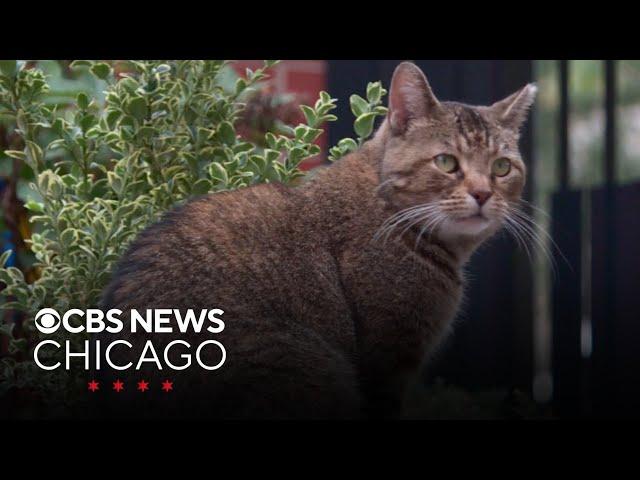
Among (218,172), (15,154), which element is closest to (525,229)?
(218,172)

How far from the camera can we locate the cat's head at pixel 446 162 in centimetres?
171

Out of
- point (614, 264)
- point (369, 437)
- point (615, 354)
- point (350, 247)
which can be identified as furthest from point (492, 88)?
point (369, 437)

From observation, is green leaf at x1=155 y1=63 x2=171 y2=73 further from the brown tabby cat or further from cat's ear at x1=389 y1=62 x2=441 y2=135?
cat's ear at x1=389 y1=62 x2=441 y2=135

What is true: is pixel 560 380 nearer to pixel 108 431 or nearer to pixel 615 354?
pixel 615 354

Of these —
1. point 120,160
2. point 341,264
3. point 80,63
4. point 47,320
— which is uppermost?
point 80,63

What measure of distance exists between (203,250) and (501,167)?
2.21ft

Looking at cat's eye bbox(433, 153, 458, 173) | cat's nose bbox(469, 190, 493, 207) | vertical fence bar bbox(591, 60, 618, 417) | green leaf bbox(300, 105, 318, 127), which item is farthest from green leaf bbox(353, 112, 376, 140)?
vertical fence bar bbox(591, 60, 618, 417)

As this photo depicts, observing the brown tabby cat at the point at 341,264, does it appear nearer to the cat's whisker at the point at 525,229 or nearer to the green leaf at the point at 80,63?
the cat's whisker at the point at 525,229

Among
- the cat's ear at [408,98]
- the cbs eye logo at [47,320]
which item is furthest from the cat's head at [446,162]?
the cbs eye logo at [47,320]

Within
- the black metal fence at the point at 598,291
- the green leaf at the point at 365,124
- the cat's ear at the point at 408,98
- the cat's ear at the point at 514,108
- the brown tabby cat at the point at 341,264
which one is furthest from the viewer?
the black metal fence at the point at 598,291

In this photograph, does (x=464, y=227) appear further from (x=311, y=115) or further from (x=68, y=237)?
(x=68, y=237)

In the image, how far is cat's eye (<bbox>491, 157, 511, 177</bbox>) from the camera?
178 centimetres

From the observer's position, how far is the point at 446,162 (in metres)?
1.74

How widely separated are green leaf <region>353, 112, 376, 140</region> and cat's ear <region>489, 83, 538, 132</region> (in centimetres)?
29
